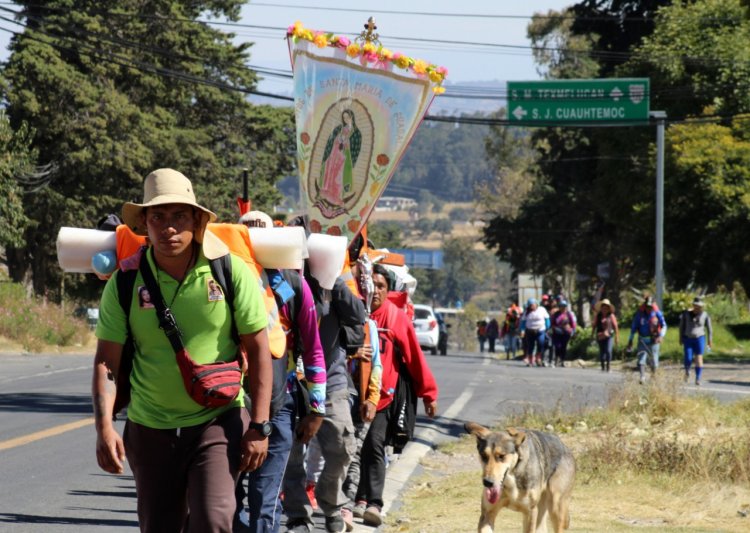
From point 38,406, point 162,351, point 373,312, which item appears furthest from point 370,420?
point 38,406

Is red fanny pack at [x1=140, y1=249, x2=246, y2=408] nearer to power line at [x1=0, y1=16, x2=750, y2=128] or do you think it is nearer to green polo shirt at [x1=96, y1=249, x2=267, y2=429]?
green polo shirt at [x1=96, y1=249, x2=267, y2=429]

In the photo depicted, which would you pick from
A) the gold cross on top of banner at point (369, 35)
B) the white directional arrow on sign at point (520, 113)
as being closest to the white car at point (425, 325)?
the white directional arrow on sign at point (520, 113)

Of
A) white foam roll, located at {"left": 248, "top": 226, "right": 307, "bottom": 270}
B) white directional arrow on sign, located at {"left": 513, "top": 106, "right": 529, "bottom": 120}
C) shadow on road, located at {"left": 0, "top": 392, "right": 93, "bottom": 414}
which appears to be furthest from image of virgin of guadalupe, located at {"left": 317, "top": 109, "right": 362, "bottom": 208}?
white directional arrow on sign, located at {"left": 513, "top": 106, "right": 529, "bottom": 120}

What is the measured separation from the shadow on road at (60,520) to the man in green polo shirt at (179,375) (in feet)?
12.5

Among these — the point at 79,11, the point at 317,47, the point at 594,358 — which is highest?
the point at 79,11

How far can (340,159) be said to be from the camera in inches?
403

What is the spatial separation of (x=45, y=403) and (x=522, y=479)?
1072cm

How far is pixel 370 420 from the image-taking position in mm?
8789

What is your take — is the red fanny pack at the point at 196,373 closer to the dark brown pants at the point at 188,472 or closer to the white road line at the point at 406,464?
the dark brown pants at the point at 188,472

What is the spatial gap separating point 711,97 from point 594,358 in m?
8.50

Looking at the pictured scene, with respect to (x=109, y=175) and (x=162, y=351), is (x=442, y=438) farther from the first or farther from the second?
(x=109, y=175)

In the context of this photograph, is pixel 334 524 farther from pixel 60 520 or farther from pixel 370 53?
pixel 370 53

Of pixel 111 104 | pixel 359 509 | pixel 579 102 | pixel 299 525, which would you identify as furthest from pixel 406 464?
pixel 111 104

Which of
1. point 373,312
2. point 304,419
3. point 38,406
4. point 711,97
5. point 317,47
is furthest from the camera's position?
point 711,97
